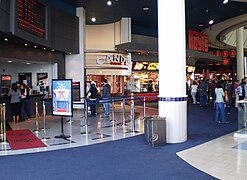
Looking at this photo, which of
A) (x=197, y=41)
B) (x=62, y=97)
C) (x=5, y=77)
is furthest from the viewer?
(x=197, y=41)

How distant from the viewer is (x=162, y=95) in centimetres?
700

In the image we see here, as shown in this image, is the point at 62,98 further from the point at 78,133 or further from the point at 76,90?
the point at 76,90

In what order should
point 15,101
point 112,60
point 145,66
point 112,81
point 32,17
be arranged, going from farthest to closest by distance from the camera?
point 145,66 < point 112,81 < point 112,60 < point 15,101 < point 32,17

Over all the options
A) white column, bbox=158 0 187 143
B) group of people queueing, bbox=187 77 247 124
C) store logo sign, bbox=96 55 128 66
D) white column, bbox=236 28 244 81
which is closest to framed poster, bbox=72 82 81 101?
store logo sign, bbox=96 55 128 66

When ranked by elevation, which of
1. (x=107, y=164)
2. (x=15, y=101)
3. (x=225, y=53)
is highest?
(x=225, y=53)

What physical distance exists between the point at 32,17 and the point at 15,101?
10.0 feet

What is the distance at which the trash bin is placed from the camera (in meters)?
6.45

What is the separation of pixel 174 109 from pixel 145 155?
5.35 feet

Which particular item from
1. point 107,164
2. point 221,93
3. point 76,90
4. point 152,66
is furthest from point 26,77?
point 107,164

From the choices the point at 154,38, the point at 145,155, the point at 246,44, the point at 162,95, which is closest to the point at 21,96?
the point at 162,95

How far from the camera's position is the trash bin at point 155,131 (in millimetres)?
6449

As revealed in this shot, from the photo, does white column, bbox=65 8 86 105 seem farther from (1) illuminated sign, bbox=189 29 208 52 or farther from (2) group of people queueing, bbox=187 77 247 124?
(1) illuminated sign, bbox=189 29 208 52

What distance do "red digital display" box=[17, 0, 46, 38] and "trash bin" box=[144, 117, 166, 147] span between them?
5267 mm

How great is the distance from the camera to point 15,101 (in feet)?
34.3
